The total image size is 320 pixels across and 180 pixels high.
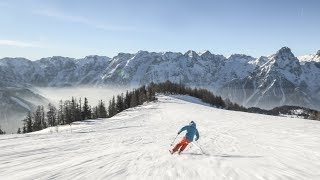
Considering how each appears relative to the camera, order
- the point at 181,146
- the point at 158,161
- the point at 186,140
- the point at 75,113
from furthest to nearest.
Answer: the point at 75,113 → the point at 186,140 → the point at 181,146 → the point at 158,161

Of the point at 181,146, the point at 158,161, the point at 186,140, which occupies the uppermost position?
the point at 186,140

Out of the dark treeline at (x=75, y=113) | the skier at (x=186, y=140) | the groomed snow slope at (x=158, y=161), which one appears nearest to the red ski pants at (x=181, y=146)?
the skier at (x=186, y=140)

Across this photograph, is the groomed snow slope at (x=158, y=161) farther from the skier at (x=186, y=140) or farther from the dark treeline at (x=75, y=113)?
the dark treeline at (x=75, y=113)

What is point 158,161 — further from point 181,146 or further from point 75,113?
point 75,113

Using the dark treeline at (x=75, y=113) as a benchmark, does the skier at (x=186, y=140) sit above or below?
above

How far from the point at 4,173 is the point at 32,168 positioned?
142cm

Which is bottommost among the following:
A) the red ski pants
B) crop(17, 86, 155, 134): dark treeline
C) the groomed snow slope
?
crop(17, 86, 155, 134): dark treeline

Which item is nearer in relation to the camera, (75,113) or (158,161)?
(158,161)

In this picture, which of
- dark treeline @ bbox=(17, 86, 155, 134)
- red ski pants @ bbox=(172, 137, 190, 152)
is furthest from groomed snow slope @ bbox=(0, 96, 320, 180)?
dark treeline @ bbox=(17, 86, 155, 134)

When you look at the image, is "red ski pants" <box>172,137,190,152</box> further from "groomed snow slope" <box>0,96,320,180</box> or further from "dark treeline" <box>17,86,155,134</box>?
"dark treeline" <box>17,86,155,134</box>

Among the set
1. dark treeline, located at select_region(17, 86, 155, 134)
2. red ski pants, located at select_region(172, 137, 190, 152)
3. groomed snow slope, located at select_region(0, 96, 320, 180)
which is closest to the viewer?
groomed snow slope, located at select_region(0, 96, 320, 180)

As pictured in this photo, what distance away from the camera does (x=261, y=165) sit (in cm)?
1825

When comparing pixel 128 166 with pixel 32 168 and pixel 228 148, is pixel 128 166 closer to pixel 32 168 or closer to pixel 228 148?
pixel 32 168

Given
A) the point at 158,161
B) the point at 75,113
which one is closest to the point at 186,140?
the point at 158,161
